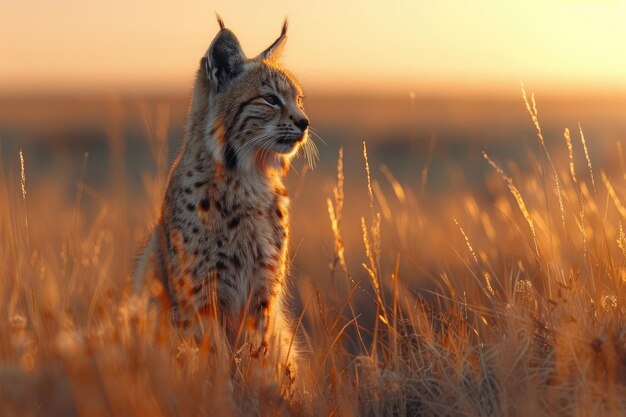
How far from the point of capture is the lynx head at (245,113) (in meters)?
5.33

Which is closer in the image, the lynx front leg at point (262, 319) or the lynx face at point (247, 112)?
the lynx front leg at point (262, 319)

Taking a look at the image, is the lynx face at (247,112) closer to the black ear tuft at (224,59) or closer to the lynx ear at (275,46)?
the black ear tuft at (224,59)

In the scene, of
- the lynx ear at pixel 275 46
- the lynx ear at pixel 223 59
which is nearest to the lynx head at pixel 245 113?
the lynx ear at pixel 223 59

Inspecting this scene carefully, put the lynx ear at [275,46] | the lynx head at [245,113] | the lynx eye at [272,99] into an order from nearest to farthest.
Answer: the lynx head at [245,113], the lynx eye at [272,99], the lynx ear at [275,46]

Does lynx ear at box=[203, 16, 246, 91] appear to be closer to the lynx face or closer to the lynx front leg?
the lynx face

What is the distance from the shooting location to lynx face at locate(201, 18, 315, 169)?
534 centimetres

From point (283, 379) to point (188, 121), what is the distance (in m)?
2.04

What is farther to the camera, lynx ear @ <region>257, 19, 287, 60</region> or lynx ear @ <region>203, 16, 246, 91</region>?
lynx ear @ <region>257, 19, 287, 60</region>

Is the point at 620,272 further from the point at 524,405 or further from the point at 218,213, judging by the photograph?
the point at 218,213

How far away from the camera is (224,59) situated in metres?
5.47

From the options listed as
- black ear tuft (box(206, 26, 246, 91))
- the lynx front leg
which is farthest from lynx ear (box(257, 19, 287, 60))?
the lynx front leg

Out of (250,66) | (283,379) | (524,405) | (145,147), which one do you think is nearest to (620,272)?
(524,405)

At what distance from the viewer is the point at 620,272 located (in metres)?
4.17

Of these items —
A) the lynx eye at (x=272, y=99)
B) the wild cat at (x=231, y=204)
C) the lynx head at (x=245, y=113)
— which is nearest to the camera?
the wild cat at (x=231, y=204)
